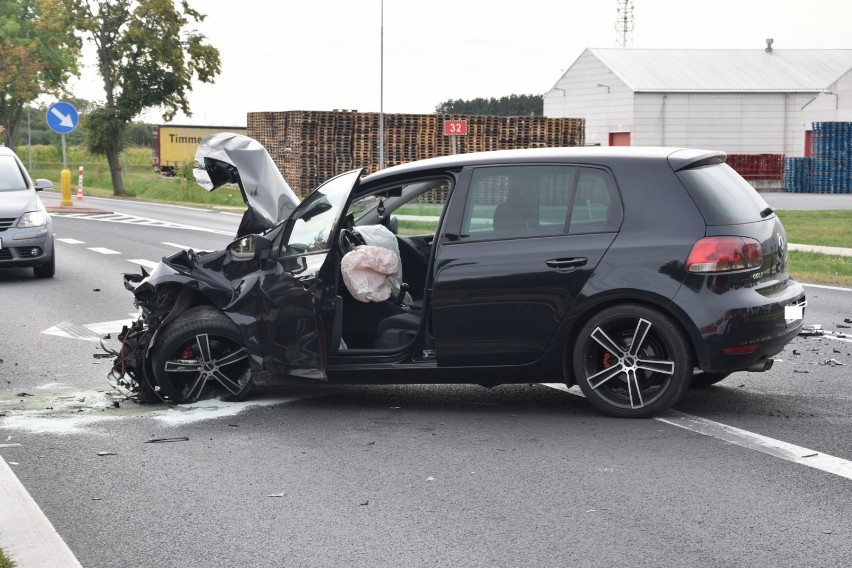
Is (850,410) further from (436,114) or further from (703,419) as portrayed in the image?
(436,114)

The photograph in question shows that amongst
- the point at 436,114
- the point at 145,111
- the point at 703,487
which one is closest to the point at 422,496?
the point at 703,487

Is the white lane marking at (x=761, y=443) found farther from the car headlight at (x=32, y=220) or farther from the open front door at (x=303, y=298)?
the car headlight at (x=32, y=220)

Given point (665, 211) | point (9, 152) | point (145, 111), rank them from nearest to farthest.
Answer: point (665, 211)
point (9, 152)
point (145, 111)

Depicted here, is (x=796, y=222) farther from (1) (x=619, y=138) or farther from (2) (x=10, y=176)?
(1) (x=619, y=138)

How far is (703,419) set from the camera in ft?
23.0

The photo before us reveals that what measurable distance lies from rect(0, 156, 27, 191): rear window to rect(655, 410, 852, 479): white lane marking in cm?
1209

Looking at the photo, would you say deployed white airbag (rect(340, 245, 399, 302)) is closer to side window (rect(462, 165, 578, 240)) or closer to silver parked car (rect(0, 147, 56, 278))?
side window (rect(462, 165, 578, 240))

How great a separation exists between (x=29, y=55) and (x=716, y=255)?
74398 mm

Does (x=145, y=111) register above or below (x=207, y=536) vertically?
above

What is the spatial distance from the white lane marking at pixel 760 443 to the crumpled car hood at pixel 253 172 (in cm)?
303

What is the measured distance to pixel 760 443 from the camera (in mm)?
6406

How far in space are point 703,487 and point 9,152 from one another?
558 inches

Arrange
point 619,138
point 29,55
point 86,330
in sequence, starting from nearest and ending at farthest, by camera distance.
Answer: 1. point 86,330
2. point 619,138
3. point 29,55

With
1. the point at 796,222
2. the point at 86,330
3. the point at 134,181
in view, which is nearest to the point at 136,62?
the point at 134,181
